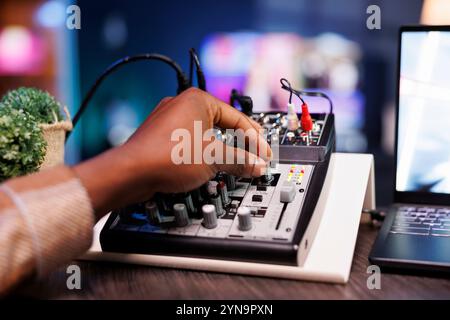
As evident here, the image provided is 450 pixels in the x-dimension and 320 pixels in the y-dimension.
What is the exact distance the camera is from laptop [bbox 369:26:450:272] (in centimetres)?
84

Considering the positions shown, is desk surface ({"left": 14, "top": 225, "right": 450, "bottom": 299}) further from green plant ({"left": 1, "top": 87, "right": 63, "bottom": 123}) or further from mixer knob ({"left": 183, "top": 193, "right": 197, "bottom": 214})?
green plant ({"left": 1, "top": 87, "right": 63, "bottom": 123})

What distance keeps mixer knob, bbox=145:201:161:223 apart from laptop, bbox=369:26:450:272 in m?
0.34

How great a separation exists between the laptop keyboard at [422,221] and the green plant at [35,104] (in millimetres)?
596

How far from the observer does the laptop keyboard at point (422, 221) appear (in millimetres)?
773

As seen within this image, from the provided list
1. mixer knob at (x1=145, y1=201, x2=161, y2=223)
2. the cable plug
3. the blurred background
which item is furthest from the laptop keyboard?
the blurred background

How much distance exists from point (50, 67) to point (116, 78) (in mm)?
364

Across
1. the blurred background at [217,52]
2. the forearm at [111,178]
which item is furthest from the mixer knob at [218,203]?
the blurred background at [217,52]
